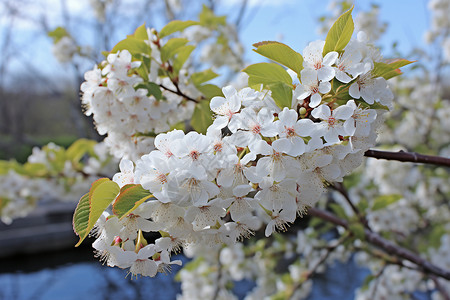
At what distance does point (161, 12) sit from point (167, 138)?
22.0 ft

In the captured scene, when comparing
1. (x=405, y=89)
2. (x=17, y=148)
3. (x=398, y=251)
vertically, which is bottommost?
(x=17, y=148)

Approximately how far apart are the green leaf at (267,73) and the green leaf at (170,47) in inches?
14.9

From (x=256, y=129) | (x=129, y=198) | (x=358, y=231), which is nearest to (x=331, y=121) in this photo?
(x=256, y=129)

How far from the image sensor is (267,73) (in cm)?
63

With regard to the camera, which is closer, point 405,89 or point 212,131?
point 212,131

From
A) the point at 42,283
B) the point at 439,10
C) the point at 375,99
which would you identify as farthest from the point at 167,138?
the point at 42,283

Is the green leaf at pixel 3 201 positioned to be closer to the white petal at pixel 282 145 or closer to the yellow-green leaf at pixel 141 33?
the yellow-green leaf at pixel 141 33

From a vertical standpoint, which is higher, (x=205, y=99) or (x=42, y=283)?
(x=205, y=99)

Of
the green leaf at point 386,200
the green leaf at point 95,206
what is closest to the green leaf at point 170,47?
the green leaf at point 95,206

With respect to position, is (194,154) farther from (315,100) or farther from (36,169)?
(36,169)

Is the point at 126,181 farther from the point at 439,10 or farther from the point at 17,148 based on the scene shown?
the point at 17,148

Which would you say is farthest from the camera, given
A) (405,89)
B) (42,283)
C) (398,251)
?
(42,283)

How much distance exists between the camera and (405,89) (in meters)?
3.57

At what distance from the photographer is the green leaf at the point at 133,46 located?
0.87m
